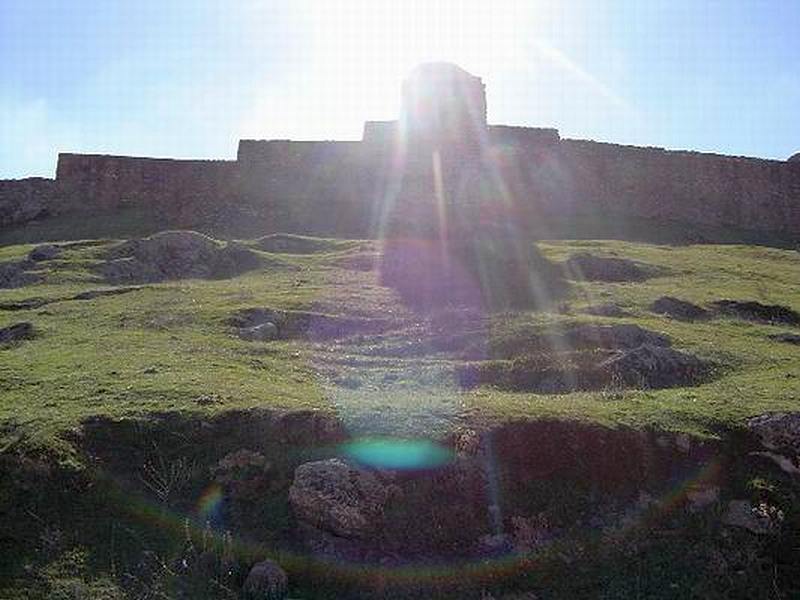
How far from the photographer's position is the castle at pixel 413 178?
119 feet

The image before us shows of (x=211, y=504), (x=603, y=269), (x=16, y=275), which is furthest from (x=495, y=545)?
(x=16, y=275)

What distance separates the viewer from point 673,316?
21.4 metres

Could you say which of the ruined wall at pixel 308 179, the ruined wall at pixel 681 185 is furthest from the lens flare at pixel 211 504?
the ruined wall at pixel 681 185

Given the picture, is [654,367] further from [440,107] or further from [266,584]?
[440,107]

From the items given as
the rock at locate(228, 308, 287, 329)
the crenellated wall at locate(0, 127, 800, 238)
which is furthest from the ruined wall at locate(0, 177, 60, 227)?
the rock at locate(228, 308, 287, 329)

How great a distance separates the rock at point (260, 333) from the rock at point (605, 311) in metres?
7.32

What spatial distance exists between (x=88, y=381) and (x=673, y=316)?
13605 mm

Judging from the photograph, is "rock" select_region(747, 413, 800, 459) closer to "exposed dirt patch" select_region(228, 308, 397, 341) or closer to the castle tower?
"exposed dirt patch" select_region(228, 308, 397, 341)

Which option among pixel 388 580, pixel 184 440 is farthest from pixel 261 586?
pixel 184 440

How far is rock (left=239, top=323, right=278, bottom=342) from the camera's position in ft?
62.4

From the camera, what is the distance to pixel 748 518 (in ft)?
35.8

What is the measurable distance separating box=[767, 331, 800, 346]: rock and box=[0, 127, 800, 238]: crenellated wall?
19011 millimetres

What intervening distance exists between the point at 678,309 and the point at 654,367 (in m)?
6.36

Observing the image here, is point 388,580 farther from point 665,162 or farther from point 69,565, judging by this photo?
point 665,162
